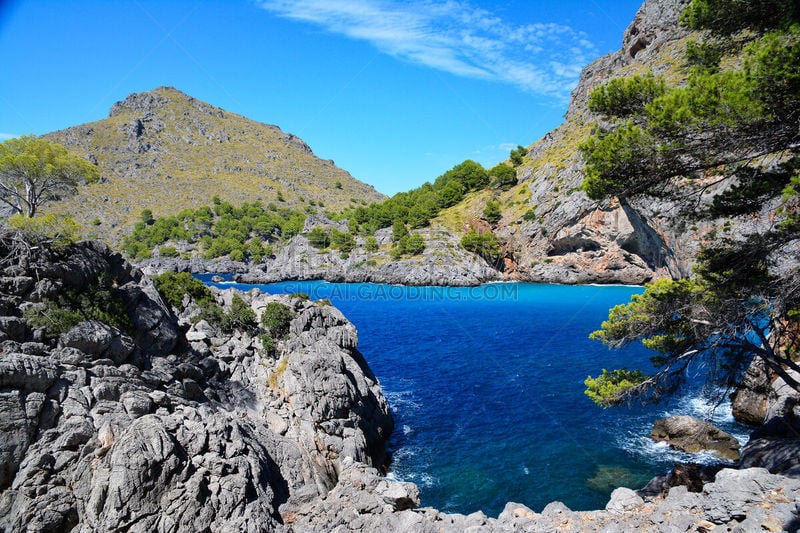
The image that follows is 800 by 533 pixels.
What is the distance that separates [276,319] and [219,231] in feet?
520

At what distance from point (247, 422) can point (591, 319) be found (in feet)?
190

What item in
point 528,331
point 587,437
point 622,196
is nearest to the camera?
point 622,196

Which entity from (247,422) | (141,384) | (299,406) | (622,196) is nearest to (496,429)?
(299,406)

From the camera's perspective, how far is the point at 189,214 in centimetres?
18425

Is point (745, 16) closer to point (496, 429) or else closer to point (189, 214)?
point (496, 429)

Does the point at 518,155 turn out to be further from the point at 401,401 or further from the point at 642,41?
the point at 401,401

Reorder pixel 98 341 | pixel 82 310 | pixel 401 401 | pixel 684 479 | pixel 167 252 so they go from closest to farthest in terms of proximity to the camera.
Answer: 1. pixel 684 479
2. pixel 98 341
3. pixel 82 310
4. pixel 401 401
5. pixel 167 252

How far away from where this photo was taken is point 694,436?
27859 millimetres

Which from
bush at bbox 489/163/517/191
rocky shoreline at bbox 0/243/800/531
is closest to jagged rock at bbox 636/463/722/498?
rocky shoreline at bbox 0/243/800/531

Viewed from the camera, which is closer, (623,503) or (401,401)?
(623,503)

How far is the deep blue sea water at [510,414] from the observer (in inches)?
985

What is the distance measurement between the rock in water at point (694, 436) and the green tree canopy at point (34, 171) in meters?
42.1

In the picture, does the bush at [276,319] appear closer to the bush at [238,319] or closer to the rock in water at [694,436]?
the bush at [238,319]

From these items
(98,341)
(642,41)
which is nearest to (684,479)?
(98,341)
